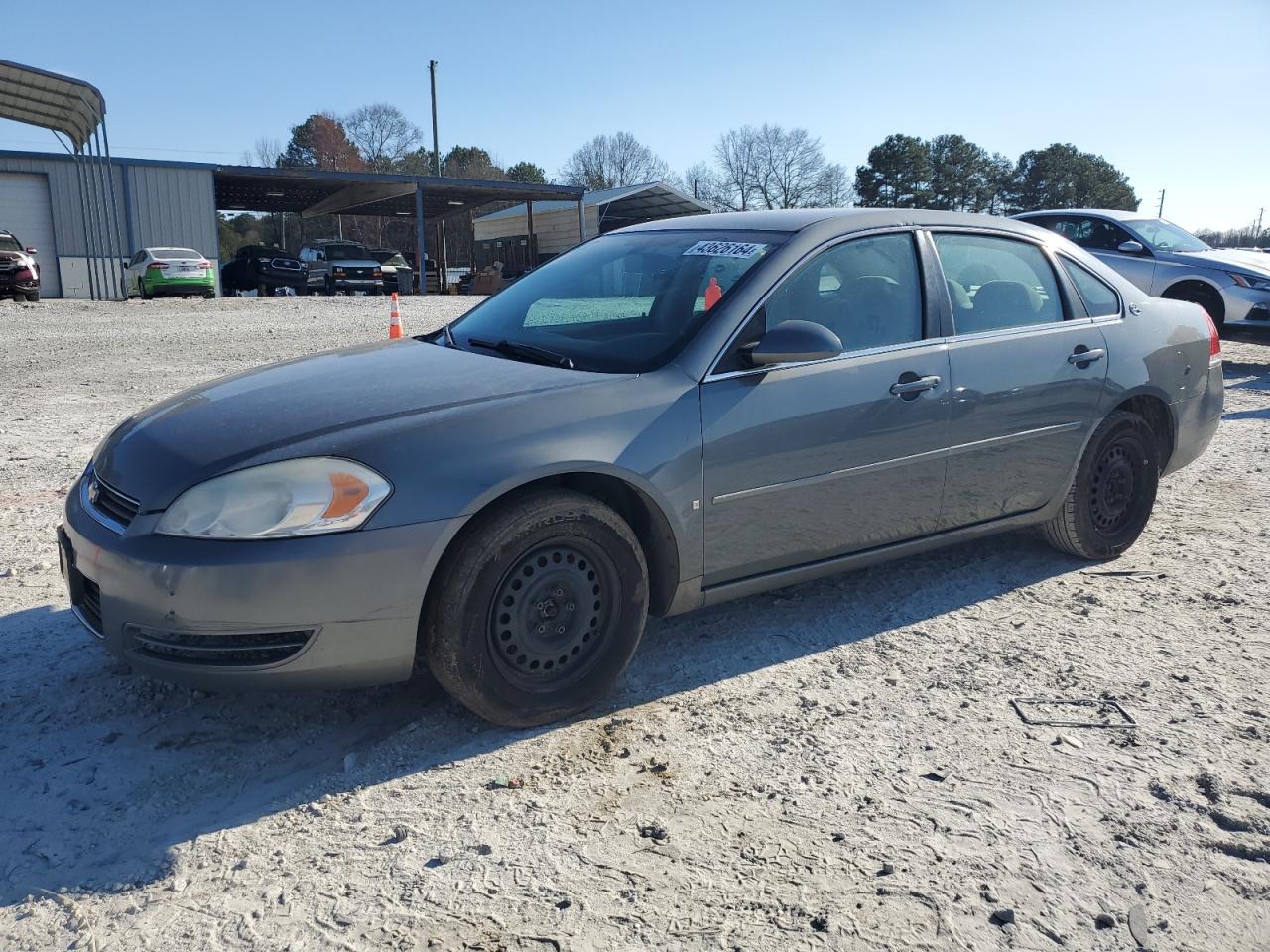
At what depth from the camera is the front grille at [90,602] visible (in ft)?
9.78

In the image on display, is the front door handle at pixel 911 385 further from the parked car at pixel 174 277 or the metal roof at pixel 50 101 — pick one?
the parked car at pixel 174 277

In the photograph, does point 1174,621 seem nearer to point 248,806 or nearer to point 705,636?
point 705,636

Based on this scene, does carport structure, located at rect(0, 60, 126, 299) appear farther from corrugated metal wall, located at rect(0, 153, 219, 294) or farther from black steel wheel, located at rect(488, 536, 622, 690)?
black steel wheel, located at rect(488, 536, 622, 690)

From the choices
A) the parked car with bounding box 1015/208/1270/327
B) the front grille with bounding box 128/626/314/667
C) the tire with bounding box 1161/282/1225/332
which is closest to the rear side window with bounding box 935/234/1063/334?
the front grille with bounding box 128/626/314/667

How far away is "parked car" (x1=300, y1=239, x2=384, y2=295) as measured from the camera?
30906mm

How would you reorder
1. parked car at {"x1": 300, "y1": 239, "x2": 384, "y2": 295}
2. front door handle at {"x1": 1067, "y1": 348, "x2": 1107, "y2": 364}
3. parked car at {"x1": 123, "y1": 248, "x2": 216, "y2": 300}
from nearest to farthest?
1. front door handle at {"x1": 1067, "y1": 348, "x2": 1107, "y2": 364}
2. parked car at {"x1": 123, "y1": 248, "x2": 216, "y2": 300}
3. parked car at {"x1": 300, "y1": 239, "x2": 384, "y2": 295}

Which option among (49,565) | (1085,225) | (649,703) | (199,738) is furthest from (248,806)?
(1085,225)

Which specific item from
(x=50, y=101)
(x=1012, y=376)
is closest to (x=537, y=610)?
(x=1012, y=376)

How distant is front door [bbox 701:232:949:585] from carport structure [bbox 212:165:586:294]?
95.1 ft

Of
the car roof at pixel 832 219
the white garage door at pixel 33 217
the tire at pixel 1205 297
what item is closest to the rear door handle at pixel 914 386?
the car roof at pixel 832 219

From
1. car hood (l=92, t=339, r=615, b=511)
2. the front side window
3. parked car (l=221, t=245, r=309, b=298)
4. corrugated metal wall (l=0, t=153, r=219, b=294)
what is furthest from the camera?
parked car (l=221, t=245, r=309, b=298)

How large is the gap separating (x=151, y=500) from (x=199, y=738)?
76cm

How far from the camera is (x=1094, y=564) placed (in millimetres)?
4828

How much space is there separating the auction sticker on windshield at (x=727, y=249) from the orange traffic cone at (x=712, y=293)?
177mm
